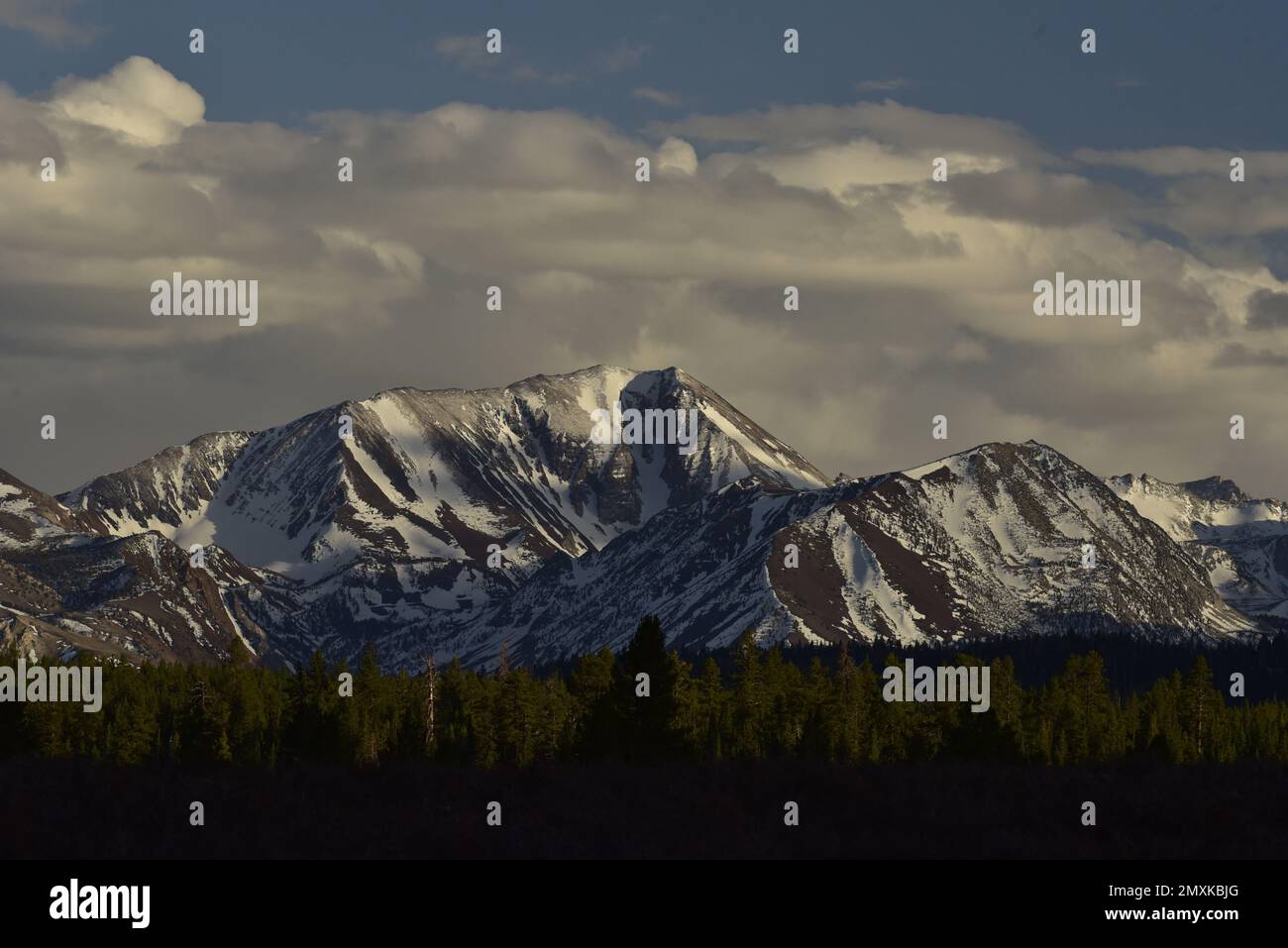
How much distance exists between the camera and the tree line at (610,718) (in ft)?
340

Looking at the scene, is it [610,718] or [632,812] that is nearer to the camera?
[632,812]

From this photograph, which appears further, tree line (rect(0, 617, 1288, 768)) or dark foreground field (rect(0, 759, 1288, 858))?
tree line (rect(0, 617, 1288, 768))

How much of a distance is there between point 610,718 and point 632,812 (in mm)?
29535

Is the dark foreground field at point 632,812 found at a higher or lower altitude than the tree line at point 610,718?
lower

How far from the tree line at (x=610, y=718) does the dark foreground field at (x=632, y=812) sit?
62.1 ft

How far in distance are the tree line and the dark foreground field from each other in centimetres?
1894

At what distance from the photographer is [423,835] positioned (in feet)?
202

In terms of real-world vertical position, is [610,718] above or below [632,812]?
above

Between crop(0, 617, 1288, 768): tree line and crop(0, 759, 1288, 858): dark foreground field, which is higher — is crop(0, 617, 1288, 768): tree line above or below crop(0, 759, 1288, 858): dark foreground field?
above

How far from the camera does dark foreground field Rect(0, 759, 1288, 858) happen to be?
60.8 meters

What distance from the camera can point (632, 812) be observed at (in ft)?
227

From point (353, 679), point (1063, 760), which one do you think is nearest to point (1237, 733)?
point (1063, 760)
